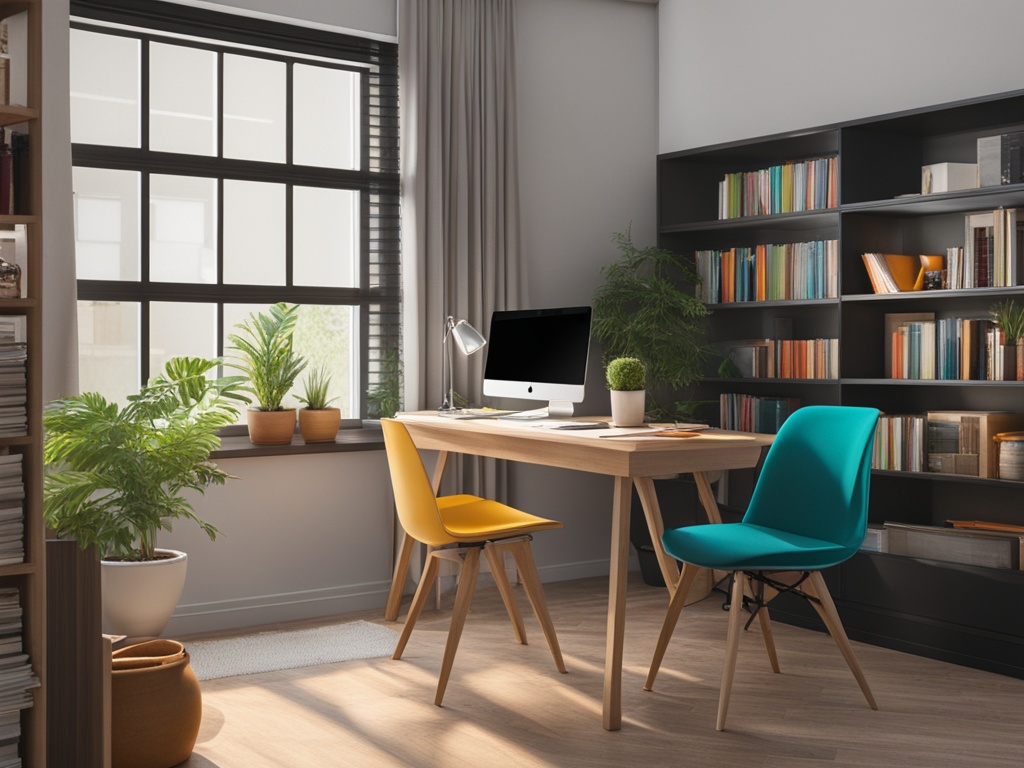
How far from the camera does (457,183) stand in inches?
180

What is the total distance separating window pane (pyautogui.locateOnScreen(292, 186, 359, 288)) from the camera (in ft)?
14.6

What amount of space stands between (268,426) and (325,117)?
1.32m

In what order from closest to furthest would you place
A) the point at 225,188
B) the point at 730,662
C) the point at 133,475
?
the point at 730,662, the point at 133,475, the point at 225,188

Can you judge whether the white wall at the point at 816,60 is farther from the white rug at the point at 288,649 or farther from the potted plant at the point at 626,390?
the white rug at the point at 288,649

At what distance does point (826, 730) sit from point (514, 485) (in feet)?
6.75

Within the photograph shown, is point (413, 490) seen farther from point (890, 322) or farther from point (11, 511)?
point (890, 322)

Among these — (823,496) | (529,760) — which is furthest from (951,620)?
(529,760)

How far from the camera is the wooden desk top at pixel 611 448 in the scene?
298 centimetres

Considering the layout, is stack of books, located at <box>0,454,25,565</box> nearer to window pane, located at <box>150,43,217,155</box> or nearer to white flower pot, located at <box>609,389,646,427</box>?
white flower pot, located at <box>609,389,646,427</box>

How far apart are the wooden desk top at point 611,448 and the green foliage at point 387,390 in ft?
2.74

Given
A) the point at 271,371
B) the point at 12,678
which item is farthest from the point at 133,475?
the point at 271,371

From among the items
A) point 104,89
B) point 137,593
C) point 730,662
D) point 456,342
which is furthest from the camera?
point 456,342

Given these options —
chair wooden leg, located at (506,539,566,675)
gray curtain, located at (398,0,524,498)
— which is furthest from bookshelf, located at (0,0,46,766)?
gray curtain, located at (398,0,524,498)

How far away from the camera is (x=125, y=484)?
3068 millimetres
